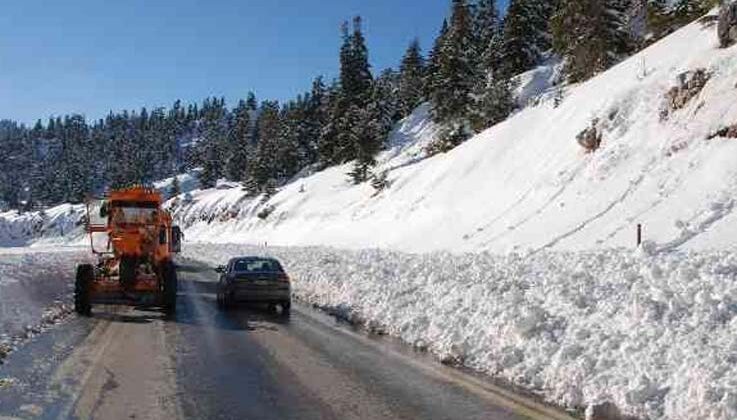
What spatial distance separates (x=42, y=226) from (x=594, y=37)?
130398 mm

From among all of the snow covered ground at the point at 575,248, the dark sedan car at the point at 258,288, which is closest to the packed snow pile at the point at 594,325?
the snow covered ground at the point at 575,248

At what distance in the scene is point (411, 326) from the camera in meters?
15.7

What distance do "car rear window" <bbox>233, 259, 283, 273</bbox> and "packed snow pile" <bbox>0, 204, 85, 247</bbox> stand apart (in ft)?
424

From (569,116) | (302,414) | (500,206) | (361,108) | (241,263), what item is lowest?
(302,414)

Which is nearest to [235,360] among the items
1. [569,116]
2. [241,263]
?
[241,263]

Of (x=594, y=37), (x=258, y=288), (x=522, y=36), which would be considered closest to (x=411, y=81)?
(x=522, y=36)

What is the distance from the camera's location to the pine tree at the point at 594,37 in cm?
5259

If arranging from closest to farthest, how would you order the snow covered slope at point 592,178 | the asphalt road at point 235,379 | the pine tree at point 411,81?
the asphalt road at point 235,379
the snow covered slope at point 592,178
the pine tree at point 411,81

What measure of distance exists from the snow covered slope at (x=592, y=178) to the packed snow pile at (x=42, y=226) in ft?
333

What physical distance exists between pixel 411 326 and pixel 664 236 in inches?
430

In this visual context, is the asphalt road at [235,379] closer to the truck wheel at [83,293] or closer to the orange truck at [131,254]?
the truck wheel at [83,293]

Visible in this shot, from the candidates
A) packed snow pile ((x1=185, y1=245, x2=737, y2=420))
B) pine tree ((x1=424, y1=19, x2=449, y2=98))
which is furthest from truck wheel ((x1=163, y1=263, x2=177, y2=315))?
pine tree ((x1=424, y1=19, x2=449, y2=98))

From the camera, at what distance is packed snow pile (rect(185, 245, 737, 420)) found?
28.9 feet

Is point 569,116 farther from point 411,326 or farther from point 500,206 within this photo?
point 411,326
